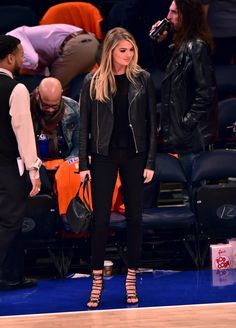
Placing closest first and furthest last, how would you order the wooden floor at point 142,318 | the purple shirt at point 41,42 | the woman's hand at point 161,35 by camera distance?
the wooden floor at point 142,318
the woman's hand at point 161,35
the purple shirt at point 41,42

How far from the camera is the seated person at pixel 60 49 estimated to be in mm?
8008

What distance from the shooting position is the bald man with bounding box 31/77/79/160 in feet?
23.4

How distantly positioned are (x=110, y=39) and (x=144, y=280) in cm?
180

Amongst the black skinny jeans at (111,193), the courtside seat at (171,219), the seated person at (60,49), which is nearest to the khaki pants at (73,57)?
the seated person at (60,49)

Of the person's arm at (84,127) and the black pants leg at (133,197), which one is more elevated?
the person's arm at (84,127)

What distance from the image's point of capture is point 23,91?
5.79 m

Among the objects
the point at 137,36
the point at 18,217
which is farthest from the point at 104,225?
the point at 137,36

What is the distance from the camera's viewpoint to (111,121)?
18.5ft

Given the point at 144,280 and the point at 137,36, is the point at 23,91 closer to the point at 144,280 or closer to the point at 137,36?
the point at 144,280

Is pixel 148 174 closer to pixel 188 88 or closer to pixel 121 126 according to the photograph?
pixel 121 126

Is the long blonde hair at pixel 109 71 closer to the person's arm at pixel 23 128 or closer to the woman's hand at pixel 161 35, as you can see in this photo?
the person's arm at pixel 23 128

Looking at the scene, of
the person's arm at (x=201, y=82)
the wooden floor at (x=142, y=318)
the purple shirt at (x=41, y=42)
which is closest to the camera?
the wooden floor at (x=142, y=318)

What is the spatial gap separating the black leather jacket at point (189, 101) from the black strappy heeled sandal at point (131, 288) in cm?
154

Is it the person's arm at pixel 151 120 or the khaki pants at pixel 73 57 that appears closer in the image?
the person's arm at pixel 151 120
